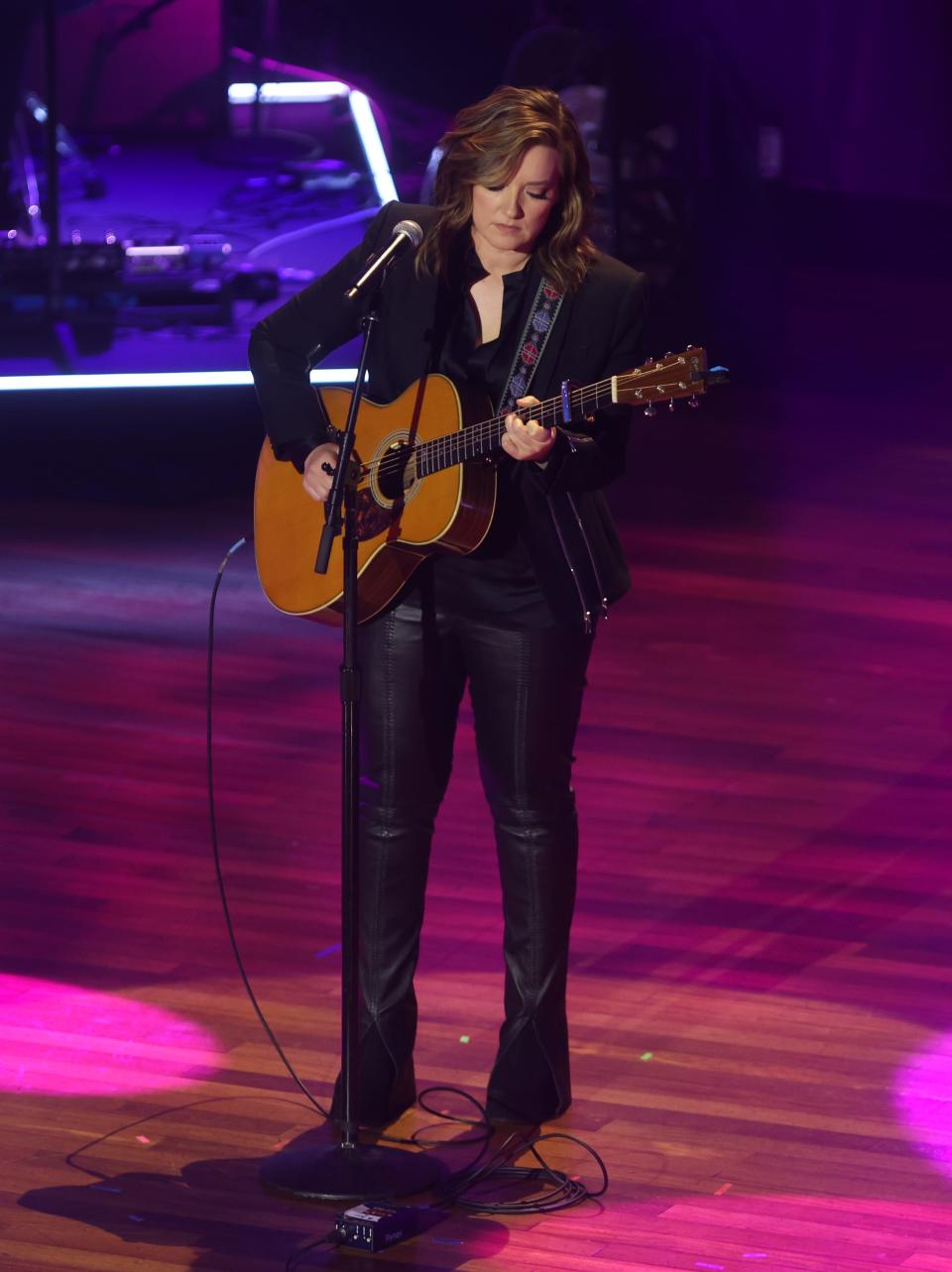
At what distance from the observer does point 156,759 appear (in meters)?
5.62

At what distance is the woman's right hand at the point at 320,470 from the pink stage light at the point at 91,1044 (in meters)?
1.13

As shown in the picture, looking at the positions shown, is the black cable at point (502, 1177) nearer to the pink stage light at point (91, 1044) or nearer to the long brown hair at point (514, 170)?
the pink stage light at point (91, 1044)

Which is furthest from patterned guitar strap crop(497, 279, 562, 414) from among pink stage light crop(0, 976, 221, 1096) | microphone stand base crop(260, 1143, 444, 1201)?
pink stage light crop(0, 976, 221, 1096)

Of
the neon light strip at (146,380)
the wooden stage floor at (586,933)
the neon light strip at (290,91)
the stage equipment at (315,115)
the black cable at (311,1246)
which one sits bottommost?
the neon light strip at (146,380)

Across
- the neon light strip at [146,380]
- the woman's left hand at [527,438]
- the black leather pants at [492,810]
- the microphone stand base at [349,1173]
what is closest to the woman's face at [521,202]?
the woman's left hand at [527,438]

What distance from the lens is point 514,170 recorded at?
10.4 feet

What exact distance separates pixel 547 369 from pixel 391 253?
1.17 ft

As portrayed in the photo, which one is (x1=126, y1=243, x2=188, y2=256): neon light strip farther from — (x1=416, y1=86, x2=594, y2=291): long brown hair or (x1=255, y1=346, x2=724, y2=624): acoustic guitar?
(x1=416, y1=86, x2=594, y2=291): long brown hair

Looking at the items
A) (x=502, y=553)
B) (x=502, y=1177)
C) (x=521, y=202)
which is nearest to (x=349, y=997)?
(x=502, y=1177)

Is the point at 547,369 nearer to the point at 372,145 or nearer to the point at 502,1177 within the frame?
the point at 502,1177

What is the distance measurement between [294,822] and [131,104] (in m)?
5.13

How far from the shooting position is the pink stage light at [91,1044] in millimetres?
3717

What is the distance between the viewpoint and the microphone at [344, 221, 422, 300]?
3031 millimetres

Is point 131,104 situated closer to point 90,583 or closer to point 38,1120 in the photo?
point 90,583
